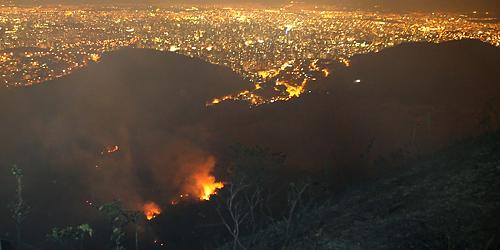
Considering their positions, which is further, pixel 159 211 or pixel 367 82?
pixel 367 82

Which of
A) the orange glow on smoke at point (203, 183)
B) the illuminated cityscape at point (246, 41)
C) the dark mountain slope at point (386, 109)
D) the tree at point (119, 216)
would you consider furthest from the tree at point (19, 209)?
the illuminated cityscape at point (246, 41)

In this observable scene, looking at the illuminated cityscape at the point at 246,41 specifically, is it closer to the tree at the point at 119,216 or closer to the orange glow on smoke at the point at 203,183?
the orange glow on smoke at the point at 203,183

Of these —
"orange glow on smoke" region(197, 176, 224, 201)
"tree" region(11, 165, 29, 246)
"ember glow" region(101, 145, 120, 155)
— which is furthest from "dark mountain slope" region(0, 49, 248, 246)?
"orange glow on smoke" region(197, 176, 224, 201)

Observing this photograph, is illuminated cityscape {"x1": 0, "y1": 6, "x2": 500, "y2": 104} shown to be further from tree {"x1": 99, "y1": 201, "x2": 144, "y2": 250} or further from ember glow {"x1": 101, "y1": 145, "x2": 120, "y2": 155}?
tree {"x1": 99, "y1": 201, "x2": 144, "y2": 250}

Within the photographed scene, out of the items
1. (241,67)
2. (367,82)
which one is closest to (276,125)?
(367,82)

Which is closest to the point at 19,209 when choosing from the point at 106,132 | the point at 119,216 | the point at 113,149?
the point at 119,216

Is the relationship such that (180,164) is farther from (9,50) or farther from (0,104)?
(9,50)

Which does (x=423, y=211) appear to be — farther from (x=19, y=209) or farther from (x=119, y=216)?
(x=19, y=209)
